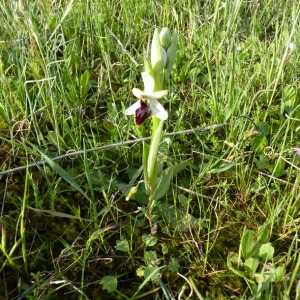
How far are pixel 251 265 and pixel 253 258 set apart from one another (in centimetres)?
2

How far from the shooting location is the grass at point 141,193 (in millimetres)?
1204

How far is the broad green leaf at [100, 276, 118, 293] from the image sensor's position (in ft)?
3.85

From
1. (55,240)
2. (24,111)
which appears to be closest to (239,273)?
(55,240)

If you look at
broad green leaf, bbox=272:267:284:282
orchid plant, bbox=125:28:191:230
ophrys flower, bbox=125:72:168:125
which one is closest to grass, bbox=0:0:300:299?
broad green leaf, bbox=272:267:284:282

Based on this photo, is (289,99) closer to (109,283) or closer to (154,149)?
(154,149)

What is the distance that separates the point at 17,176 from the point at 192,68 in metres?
1.06

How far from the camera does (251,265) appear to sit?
3.92ft

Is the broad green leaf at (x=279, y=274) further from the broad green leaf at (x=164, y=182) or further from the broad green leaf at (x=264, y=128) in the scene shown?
the broad green leaf at (x=264, y=128)

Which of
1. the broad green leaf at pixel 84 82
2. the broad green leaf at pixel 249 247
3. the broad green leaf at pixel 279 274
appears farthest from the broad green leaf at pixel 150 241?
the broad green leaf at pixel 84 82

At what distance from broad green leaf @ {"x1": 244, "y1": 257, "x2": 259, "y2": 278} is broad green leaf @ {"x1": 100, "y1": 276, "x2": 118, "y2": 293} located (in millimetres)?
408

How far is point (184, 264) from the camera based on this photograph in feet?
4.21

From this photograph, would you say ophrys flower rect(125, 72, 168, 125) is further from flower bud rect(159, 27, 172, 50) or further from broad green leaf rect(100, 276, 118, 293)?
broad green leaf rect(100, 276, 118, 293)

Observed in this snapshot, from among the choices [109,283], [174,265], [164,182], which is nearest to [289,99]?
[164,182]

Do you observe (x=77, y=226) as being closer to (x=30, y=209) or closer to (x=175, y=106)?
(x=30, y=209)
